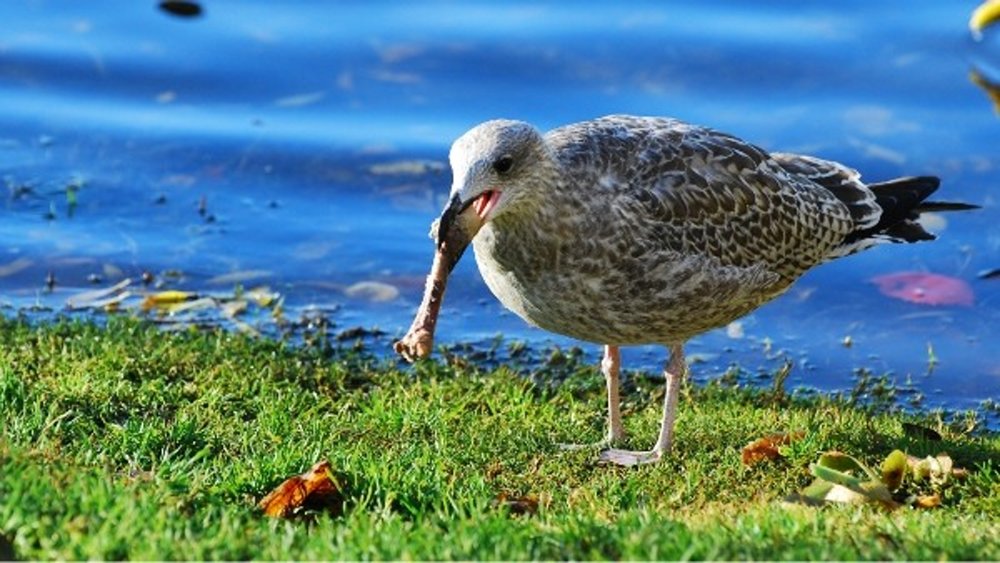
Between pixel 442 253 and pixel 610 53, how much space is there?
6.24 meters

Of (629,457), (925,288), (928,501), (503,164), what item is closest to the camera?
(928,501)

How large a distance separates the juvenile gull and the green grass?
48 centimetres

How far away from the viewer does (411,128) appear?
11875mm

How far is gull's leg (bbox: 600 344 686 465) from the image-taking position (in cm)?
732

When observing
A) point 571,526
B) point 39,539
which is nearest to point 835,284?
point 571,526

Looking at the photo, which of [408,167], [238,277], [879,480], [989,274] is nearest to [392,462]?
[879,480]

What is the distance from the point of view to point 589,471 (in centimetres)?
720

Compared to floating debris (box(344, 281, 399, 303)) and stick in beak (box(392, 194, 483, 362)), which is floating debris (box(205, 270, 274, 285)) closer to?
floating debris (box(344, 281, 399, 303))

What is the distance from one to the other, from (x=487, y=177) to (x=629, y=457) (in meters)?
1.53

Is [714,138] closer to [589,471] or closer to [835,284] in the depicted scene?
[589,471]

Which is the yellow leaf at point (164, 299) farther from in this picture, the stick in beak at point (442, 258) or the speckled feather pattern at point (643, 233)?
the stick in beak at point (442, 258)

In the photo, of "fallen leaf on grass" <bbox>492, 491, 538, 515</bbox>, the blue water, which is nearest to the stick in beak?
"fallen leaf on grass" <bbox>492, 491, 538, 515</bbox>

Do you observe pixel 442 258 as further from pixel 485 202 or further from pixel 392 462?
pixel 392 462

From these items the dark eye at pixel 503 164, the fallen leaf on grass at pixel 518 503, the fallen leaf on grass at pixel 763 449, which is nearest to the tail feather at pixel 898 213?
the fallen leaf on grass at pixel 763 449
